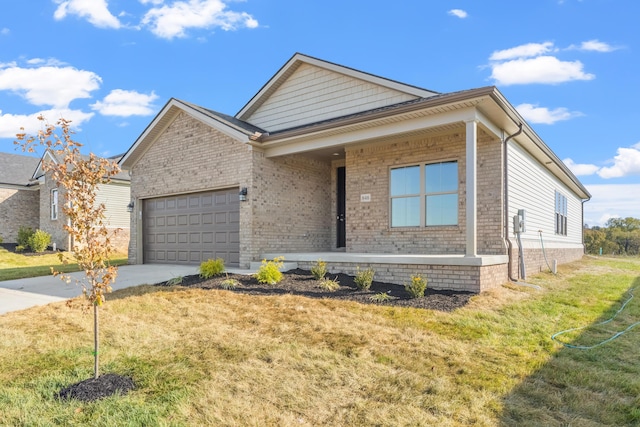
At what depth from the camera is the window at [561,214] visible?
53.3 ft

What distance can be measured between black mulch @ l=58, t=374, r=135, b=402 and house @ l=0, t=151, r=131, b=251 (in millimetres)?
17701

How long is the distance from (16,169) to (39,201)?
2.95 meters

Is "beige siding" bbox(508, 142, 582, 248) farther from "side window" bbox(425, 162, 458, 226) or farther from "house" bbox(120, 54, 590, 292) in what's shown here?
"side window" bbox(425, 162, 458, 226)

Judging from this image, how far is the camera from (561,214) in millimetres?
17047

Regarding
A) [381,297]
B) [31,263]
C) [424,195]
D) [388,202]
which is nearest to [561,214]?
[424,195]

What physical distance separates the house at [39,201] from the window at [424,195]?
48.5ft

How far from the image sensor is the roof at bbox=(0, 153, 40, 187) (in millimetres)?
24781

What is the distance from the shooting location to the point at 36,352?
4.97m

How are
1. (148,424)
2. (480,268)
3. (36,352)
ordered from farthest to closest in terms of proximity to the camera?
1. (480,268)
2. (36,352)
3. (148,424)

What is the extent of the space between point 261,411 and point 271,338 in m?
1.81

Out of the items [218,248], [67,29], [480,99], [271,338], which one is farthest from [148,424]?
[67,29]

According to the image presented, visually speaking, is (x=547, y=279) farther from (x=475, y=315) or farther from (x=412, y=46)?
(x=412, y=46)

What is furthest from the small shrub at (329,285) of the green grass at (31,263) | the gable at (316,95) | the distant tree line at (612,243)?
the distant tree line at (612,243)

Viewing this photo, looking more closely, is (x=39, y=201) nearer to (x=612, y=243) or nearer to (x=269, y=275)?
(x=269, y=275)
